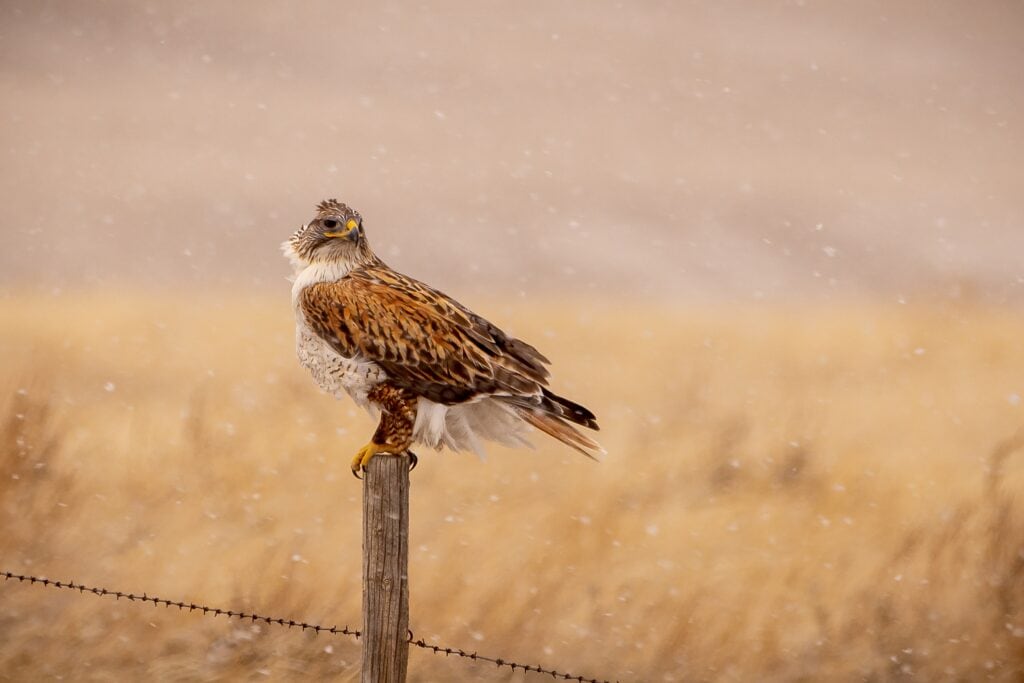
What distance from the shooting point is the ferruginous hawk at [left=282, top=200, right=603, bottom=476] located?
2.65 meters

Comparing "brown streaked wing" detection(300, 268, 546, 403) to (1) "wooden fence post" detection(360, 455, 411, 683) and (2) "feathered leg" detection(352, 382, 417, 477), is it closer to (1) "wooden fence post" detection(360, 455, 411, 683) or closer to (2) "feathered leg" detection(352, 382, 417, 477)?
(2) "feathered leg" detection(352, 382, 417, 477)

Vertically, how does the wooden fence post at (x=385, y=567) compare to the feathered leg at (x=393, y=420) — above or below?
below

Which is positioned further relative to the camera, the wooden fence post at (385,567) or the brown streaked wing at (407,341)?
the brown streaked wing at (407,341)

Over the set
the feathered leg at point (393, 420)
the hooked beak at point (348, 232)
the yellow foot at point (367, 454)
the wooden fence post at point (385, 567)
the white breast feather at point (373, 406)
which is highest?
the hooked beak at point (348, 232)

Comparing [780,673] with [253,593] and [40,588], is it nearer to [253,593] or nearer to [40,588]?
[253,593]

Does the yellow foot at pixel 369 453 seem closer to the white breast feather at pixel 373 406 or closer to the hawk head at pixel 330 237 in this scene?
the white breast feather at pixel 373 406

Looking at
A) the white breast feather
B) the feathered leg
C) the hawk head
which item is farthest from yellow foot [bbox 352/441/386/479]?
the hawk head

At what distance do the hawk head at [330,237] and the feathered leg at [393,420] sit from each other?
37cm

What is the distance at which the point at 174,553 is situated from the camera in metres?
5.36

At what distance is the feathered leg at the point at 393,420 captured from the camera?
2670mm

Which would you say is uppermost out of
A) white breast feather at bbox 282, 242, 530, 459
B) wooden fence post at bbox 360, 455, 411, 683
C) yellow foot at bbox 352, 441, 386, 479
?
white breast feather at bbox 282, 242, 530, 459

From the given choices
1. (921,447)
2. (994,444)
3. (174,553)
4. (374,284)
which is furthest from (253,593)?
(994,444)

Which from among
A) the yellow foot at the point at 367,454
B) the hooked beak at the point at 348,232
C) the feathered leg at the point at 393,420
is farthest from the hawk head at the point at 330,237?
the yellow foot at the point at 367,454

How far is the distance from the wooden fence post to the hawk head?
0.57 meters
